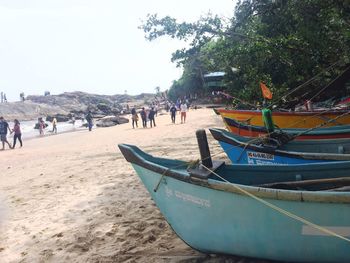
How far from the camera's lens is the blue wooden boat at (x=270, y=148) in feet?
18.7

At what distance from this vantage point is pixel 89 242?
512 cm

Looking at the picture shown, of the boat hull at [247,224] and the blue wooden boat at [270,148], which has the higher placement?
the blue wooden boat at [270,148]

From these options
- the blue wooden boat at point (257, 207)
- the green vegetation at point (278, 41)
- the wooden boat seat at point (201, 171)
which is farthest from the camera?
the green vegetation at point (278, 41)

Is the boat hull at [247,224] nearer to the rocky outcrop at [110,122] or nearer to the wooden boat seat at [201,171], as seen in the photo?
the wooden boat seat at [201,171]

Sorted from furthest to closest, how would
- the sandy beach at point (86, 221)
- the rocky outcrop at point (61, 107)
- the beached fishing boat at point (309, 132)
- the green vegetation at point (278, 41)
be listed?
the rocky outcrop at point (61, 107)
the green vegetation at point (278, 41)
the beached fishing boat at point (309, 132)
the sandy beach at point (86, 221)

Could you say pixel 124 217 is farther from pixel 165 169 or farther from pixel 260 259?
pixel 260 259

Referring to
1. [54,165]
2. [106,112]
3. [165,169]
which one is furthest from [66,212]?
[106,112]

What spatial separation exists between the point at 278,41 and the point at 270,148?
28.9 ft

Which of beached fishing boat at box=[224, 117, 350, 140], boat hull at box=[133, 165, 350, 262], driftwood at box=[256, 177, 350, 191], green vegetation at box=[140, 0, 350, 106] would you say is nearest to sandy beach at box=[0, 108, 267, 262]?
boat hull at box=[133, 165, 350, 262]

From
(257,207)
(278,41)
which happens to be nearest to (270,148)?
(257,207)

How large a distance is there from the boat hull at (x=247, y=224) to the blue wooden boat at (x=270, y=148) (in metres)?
1.98

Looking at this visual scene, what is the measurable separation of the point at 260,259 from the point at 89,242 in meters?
2.55

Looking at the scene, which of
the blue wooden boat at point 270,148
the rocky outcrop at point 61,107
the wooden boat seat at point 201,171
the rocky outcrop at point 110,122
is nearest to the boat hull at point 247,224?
the wooden boat seat at point 201,171

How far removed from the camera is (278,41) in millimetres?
13492
